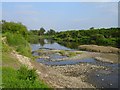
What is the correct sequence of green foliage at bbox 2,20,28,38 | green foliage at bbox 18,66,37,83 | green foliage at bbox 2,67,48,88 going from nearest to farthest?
1. green foliage at bbox 2,67,48,88
2. green foliage at bbox 18,66,37,83
3. green foliage at bbox 2,20,28,38

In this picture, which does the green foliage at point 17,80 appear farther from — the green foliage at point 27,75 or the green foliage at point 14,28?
the green foliage at point 14,28

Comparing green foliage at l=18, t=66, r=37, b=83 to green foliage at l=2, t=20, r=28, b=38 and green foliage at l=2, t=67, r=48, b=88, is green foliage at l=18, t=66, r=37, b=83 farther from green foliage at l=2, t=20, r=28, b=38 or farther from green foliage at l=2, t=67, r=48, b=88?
green foliage at l=2, t=20, r=28, b=38

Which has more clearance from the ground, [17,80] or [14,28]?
[14,28]

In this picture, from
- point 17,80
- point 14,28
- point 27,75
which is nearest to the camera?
point 17,80

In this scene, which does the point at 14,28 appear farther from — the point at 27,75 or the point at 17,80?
the point at 17,80

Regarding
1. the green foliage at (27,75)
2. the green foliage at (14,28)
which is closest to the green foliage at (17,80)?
the green foliage at (27,75)

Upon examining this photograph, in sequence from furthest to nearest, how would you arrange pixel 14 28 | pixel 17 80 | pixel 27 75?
pixel 14 28, pixel 27 75, pixel 17 80

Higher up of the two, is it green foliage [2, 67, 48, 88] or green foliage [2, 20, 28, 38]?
green foliage [2, 20, 28, 38]

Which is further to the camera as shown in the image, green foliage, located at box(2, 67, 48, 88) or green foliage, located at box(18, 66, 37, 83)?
green foliage, located at box(18, 66, 37, 83)

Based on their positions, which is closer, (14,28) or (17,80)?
(17,80)

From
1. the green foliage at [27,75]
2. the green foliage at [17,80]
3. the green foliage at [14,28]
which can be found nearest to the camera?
the green foliage at [17,80]

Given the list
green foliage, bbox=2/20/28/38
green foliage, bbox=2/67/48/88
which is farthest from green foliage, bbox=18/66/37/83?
green foliage, bbox=2/20/28/38

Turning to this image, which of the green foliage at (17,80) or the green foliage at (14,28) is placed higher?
the green foliage at (14,28)

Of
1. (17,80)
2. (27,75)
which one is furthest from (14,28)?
(17,80)
